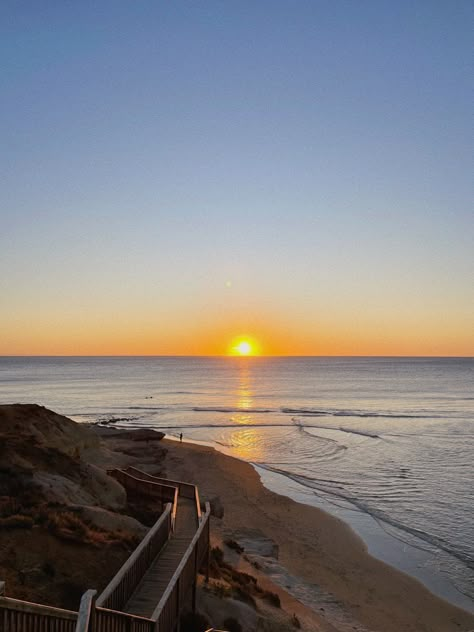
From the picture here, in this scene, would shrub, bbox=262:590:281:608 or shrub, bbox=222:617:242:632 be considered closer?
shrub, bbox=222:617:242:632

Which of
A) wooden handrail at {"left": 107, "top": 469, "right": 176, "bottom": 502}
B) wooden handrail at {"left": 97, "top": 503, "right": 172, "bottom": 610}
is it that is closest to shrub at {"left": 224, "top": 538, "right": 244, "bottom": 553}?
wooden handrail at {"left": 107, "top": 469, "right": 176, "bottom": 502}

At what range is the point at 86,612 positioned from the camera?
6.89 m

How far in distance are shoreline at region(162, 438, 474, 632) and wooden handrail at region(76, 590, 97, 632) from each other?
1171cm

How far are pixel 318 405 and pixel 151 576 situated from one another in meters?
76.5

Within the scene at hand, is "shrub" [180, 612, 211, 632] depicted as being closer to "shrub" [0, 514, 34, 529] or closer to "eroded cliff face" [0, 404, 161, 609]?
"eroded cliff face" [0, 404, 161, 609]

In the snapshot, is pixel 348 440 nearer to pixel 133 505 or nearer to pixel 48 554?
→ pixel 133 505

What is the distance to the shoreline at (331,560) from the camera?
1745cm

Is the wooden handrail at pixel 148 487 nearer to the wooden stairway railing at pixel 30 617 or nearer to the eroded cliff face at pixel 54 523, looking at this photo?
the eroded cliff face at pixel 54 523

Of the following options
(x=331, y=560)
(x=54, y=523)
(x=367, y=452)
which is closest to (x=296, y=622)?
(x=54, y=523)

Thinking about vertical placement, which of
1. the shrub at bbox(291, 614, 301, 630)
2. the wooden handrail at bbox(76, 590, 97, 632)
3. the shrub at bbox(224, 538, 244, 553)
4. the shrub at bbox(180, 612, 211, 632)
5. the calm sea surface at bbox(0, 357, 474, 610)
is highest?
the wooden handrail at bbox(76, 590, 97, 632)

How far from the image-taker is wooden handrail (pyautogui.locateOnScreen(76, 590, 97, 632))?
6695 mm

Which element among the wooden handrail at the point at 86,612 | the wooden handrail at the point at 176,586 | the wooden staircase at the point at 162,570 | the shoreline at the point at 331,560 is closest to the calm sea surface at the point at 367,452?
the shoreline at the point at 331,560

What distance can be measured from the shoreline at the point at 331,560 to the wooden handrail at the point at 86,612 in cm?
1171

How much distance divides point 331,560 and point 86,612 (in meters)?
17.7
